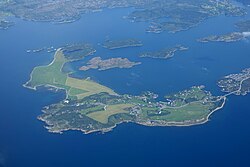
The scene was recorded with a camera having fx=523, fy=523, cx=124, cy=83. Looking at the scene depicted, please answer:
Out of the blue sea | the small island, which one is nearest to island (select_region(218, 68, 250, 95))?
the blue sea

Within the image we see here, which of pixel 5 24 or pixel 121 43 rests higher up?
pixel 5 24

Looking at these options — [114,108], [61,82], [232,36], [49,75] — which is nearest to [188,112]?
[114,108]

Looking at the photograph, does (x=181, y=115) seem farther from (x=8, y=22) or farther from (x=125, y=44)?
(x=8, y=22)

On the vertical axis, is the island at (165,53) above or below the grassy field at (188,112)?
above

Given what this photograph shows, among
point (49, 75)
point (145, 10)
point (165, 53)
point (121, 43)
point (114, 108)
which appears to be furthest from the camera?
point (145, 10)

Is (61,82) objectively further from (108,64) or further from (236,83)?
(236,83)

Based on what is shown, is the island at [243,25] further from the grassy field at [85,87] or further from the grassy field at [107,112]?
the grassy field at [107,112]

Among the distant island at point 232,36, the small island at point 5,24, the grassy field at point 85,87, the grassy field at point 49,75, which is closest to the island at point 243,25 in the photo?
the distant island at point 232,36

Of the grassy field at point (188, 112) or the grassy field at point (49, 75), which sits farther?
the grassy field at point (49, 75)
